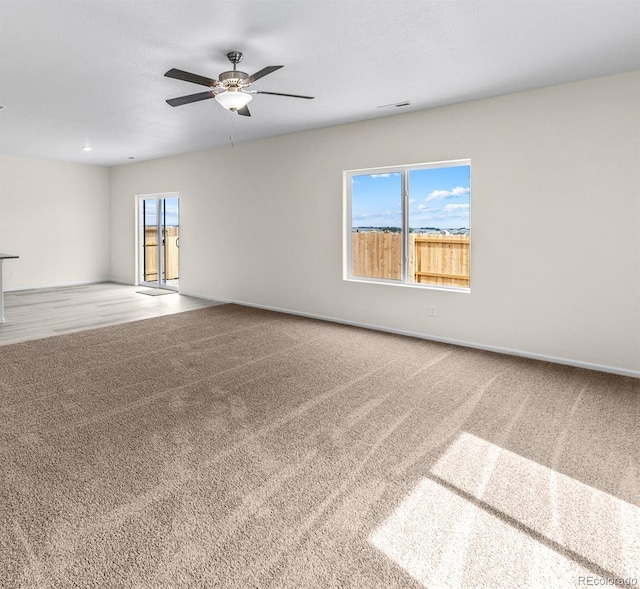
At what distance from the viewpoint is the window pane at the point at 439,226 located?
471cm

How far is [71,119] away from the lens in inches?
202

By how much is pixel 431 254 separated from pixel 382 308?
0.87 meters

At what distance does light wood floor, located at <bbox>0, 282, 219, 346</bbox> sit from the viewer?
5.20m

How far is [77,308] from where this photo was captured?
6438mm

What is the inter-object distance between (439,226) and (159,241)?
18.8 ft

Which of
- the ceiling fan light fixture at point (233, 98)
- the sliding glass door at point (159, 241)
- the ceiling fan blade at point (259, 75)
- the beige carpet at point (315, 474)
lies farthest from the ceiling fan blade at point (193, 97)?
the sliding glass door at point (159, 241)

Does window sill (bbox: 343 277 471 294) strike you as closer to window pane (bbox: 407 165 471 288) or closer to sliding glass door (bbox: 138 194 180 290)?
window pane (bbox: 407 165 471 288)

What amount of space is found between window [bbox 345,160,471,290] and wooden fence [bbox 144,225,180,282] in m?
Result: 4.06

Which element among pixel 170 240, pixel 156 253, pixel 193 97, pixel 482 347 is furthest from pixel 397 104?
pixel 156 253

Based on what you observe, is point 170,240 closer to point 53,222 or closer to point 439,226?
point 53,222

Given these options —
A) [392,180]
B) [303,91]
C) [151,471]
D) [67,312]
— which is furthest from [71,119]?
[151,471]

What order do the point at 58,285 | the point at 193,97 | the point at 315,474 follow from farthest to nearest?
the point at 58,285 → the point at 193,97 → the point at 315,474

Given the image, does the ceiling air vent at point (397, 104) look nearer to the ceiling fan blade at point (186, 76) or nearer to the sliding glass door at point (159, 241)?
the ceiling fan blade at point (186, 76)

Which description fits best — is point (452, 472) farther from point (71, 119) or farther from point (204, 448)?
point (71, 119)
